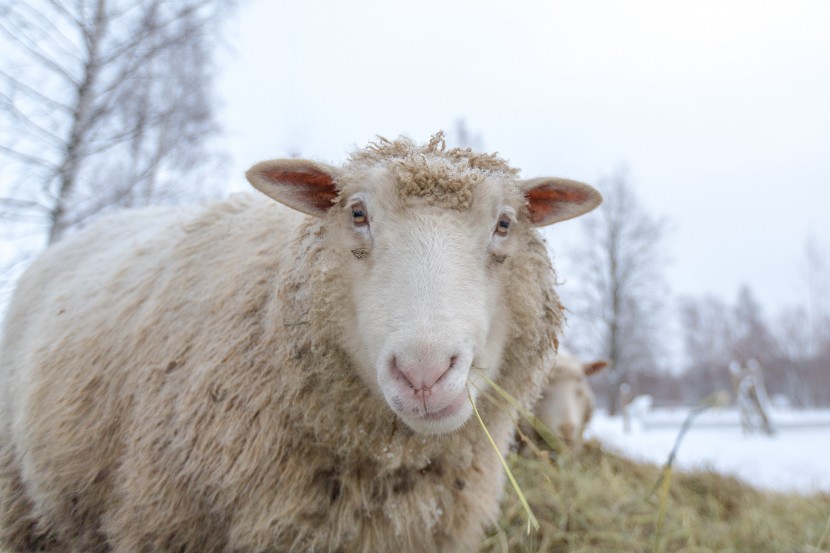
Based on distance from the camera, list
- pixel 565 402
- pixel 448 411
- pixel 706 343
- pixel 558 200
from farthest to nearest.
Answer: pixel 706 343, pixel 565 402, pixel 558 200, pixel 448 411

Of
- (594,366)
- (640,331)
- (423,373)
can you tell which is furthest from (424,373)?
(640,331)

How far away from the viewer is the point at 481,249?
195 centimetres

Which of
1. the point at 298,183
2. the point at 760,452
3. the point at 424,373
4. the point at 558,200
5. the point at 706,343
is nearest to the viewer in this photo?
the point at 424,373

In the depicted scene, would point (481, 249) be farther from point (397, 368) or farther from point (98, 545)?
point (98, 545)

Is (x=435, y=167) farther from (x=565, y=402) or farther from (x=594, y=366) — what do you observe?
(x=594, y=366)

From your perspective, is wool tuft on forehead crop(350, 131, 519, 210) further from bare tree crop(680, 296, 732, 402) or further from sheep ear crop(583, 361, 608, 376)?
bare tree crop(680, 296, 732, 402)

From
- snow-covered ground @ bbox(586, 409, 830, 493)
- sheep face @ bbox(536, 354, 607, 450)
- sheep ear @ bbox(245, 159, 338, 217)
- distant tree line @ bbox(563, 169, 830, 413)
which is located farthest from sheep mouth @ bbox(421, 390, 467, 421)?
distant tree line @ bbox(563, 169, 830, 413)

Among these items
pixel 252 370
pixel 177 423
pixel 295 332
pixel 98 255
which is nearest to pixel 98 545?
pixel 177 423

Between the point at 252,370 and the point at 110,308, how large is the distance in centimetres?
107

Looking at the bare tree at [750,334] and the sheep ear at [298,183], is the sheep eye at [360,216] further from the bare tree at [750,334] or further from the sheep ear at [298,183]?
the bare tree at [750,334]

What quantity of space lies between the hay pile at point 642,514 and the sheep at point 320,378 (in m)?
0.80

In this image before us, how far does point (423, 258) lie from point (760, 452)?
7744 millimetres

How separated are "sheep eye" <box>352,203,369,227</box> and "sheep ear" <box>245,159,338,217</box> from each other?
0.50ft

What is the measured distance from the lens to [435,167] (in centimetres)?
196
